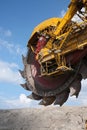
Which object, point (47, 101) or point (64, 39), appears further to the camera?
point (47, 101)

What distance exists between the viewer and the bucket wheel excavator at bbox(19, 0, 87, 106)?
11.2 meters

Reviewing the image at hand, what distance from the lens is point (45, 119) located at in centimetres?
1433

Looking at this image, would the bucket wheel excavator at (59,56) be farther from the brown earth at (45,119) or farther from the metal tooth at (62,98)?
the brown earth at (45,119)

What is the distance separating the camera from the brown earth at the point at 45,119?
537 inches

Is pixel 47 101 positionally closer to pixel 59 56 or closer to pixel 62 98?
pixel 62 98

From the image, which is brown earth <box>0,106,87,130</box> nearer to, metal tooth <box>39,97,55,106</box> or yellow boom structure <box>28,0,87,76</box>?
metal tooth <box>39,97,55,106</box>

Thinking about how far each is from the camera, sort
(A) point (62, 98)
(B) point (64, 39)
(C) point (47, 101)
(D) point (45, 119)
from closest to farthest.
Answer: (B) point (64, 39)
(A) point (62, 98)
(C) point (47, 101)
(D) point (45, 119)

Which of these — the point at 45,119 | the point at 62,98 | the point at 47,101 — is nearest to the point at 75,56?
the point at 62,98

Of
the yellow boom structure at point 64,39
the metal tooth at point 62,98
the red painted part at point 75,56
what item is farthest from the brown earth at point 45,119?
the red painted part at point 75,56

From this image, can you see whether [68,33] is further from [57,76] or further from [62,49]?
[57,76]

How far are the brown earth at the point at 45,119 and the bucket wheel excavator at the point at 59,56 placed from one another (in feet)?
4.08

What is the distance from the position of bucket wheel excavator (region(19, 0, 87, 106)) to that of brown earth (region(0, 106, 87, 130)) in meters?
1.24

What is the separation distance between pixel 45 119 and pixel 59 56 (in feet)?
12.1

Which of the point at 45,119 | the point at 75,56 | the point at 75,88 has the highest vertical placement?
the point at 75,56
